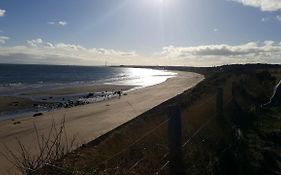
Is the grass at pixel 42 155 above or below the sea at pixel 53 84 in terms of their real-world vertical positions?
above

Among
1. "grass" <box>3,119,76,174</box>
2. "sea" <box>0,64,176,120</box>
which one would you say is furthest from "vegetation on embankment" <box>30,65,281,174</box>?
"sea" <box>0,64,176,120</box>

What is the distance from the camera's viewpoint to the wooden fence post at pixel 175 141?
6246mm

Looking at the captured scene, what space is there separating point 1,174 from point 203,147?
8.31 m

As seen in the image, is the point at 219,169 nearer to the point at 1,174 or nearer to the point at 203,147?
the point at 203,147

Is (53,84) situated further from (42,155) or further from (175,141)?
(175,141)

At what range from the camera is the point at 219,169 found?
24.8 feet

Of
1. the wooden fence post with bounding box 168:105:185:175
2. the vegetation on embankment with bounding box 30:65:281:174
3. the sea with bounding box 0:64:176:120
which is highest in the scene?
the wooden fence post with bounding box 168:105:185:175

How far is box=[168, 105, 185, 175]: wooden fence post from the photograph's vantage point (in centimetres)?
625

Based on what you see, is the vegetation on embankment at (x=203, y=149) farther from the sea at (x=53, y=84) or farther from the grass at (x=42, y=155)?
the sea at (x=53, y=84)

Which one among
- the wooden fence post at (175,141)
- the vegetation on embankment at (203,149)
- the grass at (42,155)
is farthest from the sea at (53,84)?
the wooden fence post at (175,141)

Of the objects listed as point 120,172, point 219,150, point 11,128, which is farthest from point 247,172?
point 11,128

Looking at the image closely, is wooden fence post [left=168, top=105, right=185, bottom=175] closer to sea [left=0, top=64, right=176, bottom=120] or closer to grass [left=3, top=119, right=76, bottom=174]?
grass [left=3, top=119, right=76, bottom=174]

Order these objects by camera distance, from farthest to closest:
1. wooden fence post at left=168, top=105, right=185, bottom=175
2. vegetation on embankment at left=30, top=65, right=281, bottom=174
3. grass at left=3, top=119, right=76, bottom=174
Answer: vegetation on embankment at left=30, top=65, right=281, bottom=174 → wooden fence post at left=168, top=105, right=185, bottom=175 → grass at left=3, top=119, right=76, bottom=174

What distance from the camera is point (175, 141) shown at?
6301 millimetres
